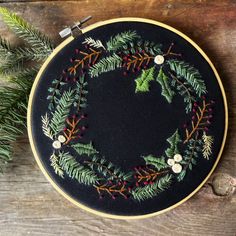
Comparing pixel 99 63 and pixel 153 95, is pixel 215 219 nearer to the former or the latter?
pixel 153 95

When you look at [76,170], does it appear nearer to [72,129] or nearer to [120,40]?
[72,129]

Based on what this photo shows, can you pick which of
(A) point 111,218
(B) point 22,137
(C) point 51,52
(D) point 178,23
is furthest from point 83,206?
(D) point 178,23

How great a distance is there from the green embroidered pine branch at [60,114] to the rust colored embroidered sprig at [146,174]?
0.16 m

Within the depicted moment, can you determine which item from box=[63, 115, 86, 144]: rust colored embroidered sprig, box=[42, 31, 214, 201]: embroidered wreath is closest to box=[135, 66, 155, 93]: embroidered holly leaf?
box=[42, 31, 214, 201]: embroidered wreath

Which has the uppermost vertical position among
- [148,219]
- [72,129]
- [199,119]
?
[199,119]

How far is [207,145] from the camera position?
2.71ft

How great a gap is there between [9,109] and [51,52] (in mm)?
137

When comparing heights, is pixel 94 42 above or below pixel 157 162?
above

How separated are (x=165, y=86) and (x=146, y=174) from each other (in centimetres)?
17

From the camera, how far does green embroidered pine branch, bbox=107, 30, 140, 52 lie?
83 centimetres

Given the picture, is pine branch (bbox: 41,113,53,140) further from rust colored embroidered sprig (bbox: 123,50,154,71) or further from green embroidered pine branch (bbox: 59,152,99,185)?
rust colored embroidered sprig (bbox: 123,50,154,71)

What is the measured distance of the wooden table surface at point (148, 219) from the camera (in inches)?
34.2

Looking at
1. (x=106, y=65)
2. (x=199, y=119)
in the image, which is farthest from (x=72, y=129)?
(x=199, y=119)

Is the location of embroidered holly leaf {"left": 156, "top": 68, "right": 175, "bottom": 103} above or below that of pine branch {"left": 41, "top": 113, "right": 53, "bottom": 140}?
above
